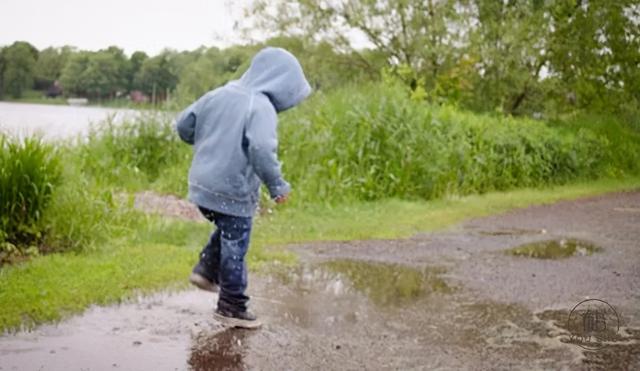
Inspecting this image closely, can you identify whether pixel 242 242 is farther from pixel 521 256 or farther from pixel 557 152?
pixel 557 152

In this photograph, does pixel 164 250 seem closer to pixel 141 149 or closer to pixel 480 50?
pixel 141 149

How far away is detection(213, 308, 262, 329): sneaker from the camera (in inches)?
198

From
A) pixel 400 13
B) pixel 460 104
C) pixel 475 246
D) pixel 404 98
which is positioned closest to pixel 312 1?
pixel 400 13

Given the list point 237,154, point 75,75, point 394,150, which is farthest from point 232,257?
point 394,150

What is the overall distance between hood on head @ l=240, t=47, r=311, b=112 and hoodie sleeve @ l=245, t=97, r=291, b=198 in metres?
0.22

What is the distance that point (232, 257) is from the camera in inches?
198

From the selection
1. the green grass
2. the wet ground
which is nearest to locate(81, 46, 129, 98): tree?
the green grass

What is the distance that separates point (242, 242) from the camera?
5070 mm

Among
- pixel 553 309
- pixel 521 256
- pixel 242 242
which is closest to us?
pixel 242 242

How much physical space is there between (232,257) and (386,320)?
1254 millimetres

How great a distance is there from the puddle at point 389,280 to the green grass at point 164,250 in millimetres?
650

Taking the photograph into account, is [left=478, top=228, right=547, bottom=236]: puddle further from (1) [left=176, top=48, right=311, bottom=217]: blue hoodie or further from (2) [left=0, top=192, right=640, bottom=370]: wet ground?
(1) [left=176, top=48, right=311, bottom=217]: blue hoodie

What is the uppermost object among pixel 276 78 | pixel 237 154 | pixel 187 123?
pixel 276 78

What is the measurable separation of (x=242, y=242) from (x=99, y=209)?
3.16 meters
